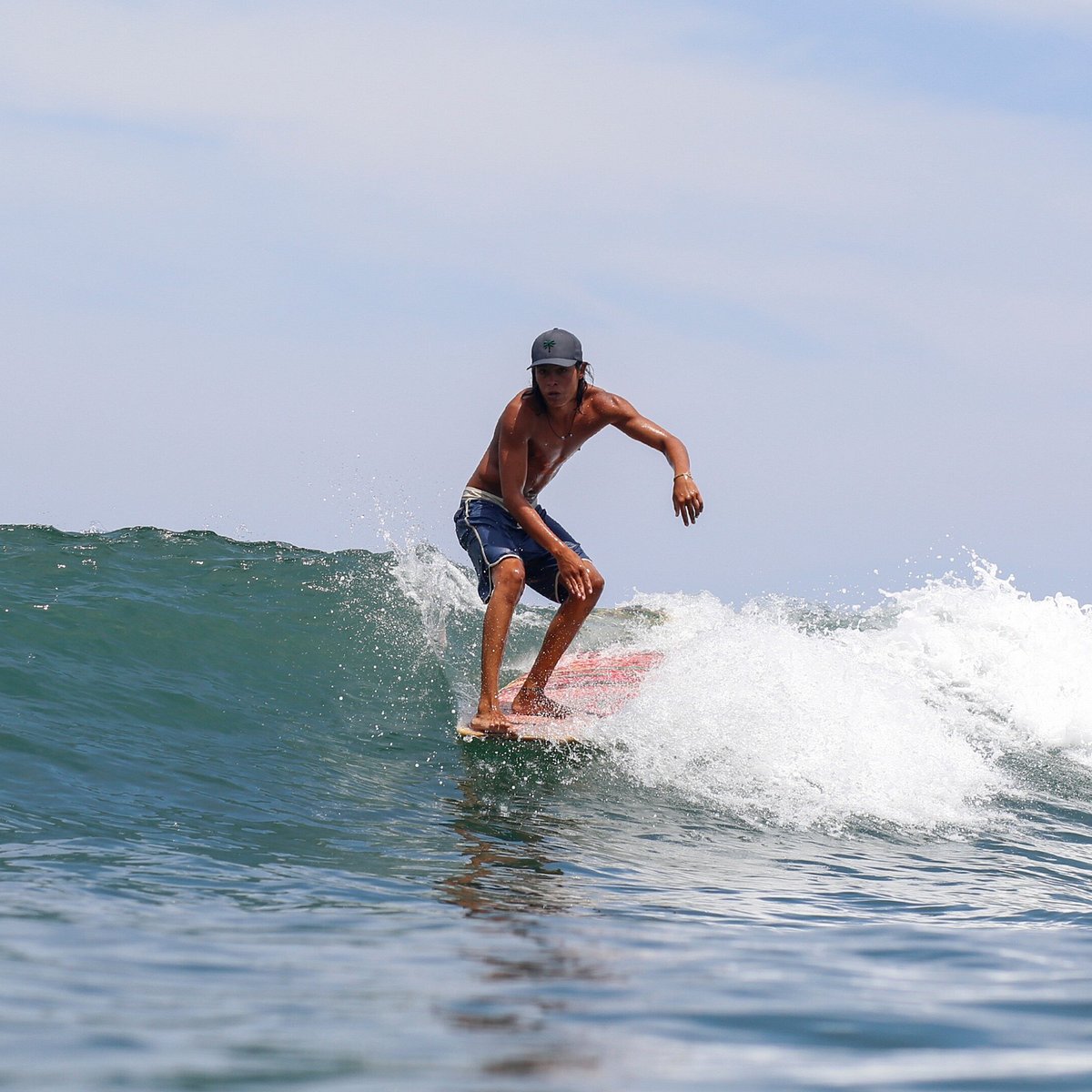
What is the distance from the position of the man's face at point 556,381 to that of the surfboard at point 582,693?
1.78 metres

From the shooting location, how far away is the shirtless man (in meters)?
6.61

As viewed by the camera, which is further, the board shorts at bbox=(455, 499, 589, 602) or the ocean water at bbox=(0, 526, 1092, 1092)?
the board shorts at bbox=(455, 499, 589, 602)

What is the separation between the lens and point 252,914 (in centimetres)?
368

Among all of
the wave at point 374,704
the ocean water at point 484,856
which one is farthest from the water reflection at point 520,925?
the wave at point 374,704

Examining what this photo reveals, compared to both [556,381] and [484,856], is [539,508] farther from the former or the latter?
[484,856]

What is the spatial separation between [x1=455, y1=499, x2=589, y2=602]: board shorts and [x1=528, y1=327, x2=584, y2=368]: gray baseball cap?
1036 mm

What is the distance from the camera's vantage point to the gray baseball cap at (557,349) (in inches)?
256

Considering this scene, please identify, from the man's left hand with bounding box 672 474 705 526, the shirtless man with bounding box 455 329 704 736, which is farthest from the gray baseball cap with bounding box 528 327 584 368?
the man's left hand with bounding box 672 474 705 526

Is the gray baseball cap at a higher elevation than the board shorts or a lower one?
higher

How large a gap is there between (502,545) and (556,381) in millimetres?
1028

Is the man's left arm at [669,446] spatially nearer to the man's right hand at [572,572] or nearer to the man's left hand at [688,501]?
the man's left hand at [688,501]

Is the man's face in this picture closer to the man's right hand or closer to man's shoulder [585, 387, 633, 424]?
man's shoulder [585, 387, 633, 424]

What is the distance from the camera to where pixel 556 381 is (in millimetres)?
6594

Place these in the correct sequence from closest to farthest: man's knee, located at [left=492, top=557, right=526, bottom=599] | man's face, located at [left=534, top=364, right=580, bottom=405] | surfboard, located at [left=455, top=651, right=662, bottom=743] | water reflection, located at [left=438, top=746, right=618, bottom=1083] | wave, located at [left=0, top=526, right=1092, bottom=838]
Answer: water reflection, located at [left=438, top=746, right=618, bottom=1083]
wave, located at [left=0, top=526, right=1092, bottom=838]
man's face, located at [left=534, top=364, right=580, bottom=405]
surfboard, located at [left=455, top=651, right=662, bottom=743]
man's knee, located at [left=492, top=557, right=526, bottom=599]
